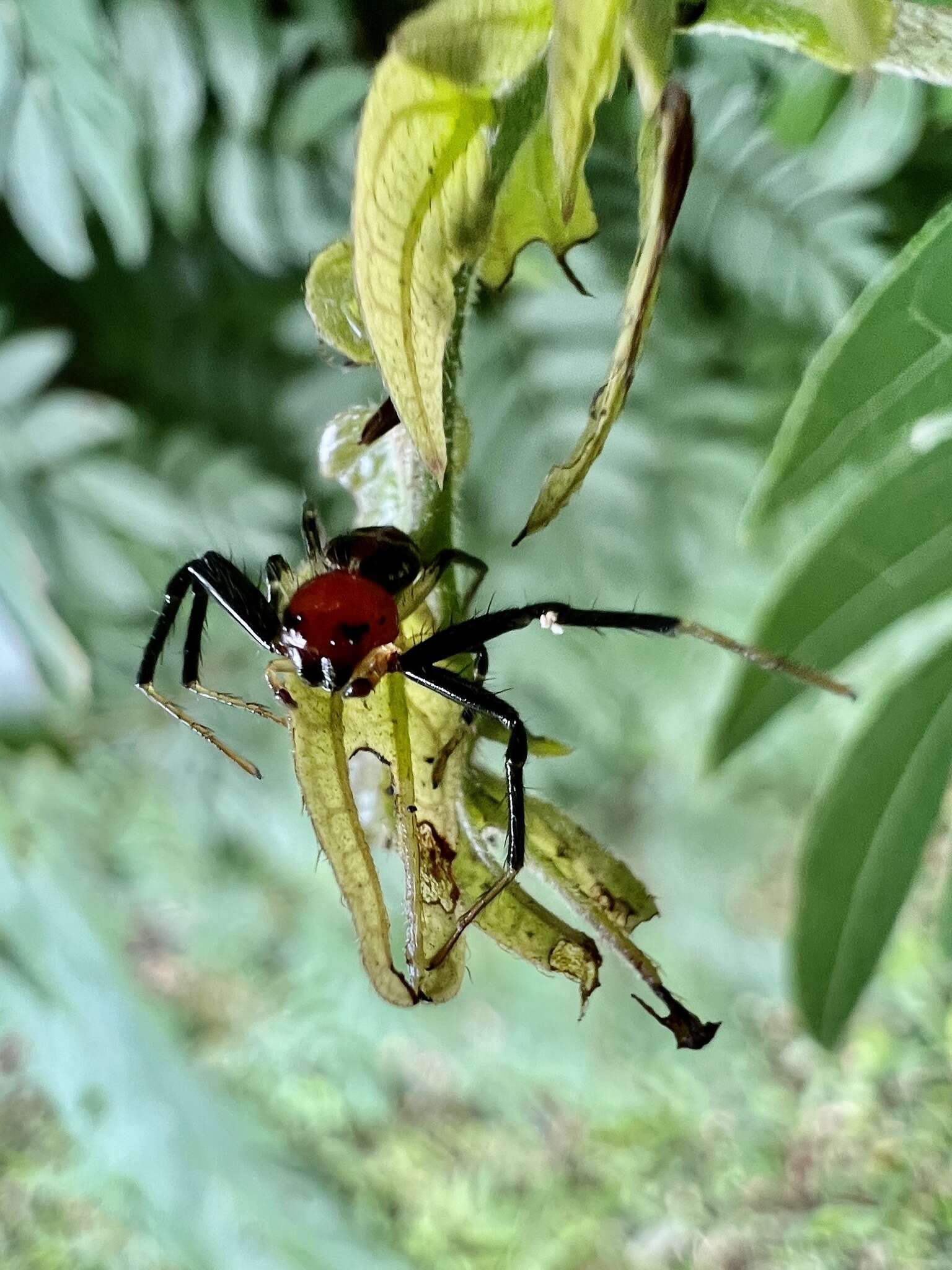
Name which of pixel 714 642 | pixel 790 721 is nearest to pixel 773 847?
pixel 790 721

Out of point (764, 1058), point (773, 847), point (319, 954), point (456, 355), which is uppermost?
point (456, 355)

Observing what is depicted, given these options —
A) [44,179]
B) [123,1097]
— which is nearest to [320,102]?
[44,179]

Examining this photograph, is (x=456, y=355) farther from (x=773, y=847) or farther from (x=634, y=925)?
(x=773, y=847)

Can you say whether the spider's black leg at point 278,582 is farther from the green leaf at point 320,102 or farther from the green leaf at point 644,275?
the green leaf at point 320,102

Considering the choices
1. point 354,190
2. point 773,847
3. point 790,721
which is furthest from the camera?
point 773,847

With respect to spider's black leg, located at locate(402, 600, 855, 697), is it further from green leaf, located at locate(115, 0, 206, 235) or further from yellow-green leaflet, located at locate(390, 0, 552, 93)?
green leaf, located at locate(115, 0, 206, 235)

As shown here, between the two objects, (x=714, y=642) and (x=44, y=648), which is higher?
(x=714, y=642)

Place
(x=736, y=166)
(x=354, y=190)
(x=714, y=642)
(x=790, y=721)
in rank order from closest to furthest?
(x=354, y=190)
(x=714, y=642)
(x=736, y=166)
(x=790, y=721)

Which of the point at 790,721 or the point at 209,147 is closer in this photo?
the point at 209,147
